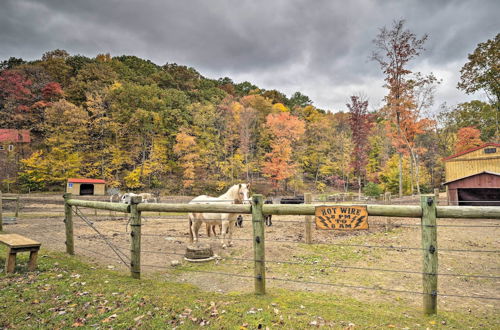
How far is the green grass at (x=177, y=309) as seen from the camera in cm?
311

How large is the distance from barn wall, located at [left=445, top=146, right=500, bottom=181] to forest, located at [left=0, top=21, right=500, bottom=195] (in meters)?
3.58

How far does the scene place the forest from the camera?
25.8m

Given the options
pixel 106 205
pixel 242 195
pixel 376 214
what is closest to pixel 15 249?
pixel 106 205

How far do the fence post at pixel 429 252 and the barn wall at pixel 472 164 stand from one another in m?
20.3

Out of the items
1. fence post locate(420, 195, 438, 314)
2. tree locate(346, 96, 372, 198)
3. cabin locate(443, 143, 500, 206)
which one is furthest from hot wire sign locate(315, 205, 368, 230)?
tree locate(346, 96, 372, 198)

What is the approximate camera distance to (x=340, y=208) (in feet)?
12.1

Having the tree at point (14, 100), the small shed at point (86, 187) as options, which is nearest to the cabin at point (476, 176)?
the small shed at point (86, 187)

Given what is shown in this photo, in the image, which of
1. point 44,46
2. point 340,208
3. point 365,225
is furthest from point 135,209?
point 44,46

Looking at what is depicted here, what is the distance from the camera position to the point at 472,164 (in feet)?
62.0

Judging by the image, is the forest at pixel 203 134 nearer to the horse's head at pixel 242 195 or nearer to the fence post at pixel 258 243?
the horse's head at pixel 242 195

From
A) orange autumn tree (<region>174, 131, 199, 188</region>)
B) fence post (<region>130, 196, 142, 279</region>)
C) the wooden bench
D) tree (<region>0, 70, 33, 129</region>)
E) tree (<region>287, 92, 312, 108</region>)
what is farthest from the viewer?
tree (<region>287, 92, 312, 108</region>)

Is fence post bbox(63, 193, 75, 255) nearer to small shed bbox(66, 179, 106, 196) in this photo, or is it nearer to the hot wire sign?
the hot wire sign

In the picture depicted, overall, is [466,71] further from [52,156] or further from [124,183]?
[52,156]

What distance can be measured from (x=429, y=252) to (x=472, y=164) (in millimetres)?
20695
